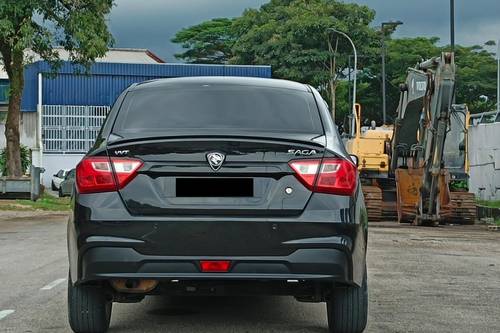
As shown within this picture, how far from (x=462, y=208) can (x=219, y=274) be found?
16.3 meters

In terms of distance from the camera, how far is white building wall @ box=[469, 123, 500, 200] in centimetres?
2661

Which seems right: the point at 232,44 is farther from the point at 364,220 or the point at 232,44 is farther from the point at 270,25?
the point at 364,220

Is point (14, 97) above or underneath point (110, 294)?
above

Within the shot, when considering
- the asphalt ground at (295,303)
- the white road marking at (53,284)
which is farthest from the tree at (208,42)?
the white road marking at (53,284)

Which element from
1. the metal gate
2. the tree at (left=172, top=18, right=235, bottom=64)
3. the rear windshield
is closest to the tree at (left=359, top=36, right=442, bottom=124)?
the tree at (left=172, top=18, right=235, bottom=64)

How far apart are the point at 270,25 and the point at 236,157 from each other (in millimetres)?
56215

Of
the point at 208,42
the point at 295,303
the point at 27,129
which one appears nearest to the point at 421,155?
the point at 295,303

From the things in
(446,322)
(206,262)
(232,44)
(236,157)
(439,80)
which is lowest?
(446,322)

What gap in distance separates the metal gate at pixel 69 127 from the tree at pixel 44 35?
21.1 metres

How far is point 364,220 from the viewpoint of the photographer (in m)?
6.08

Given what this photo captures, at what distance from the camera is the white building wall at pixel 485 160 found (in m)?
26.6

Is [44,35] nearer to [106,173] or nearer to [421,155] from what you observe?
[421,155]

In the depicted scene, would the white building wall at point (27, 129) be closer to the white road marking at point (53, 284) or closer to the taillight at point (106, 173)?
the white road marking at point (53, 284)

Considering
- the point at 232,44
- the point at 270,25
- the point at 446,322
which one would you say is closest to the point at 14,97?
the point at 446,322
